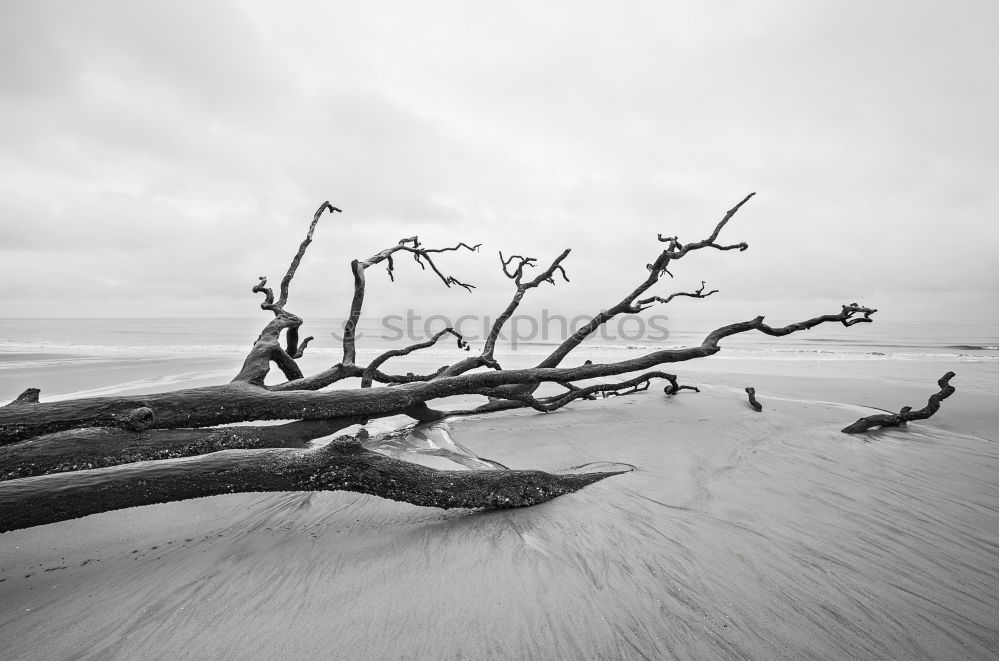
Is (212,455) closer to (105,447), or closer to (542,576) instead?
(105,447)

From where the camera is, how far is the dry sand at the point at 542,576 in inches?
79.7

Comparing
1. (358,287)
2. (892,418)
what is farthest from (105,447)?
(892,418)

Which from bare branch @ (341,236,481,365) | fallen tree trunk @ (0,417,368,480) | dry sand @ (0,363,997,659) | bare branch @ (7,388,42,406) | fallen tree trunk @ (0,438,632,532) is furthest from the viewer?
bare branch @ (341,236,481,365)

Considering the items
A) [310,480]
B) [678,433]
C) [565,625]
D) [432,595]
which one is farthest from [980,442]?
[310,480]

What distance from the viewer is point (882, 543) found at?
3.08 m

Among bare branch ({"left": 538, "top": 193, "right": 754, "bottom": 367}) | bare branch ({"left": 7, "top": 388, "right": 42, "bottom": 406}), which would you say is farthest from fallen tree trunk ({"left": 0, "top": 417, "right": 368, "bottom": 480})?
bare branch ({"left": 538, "top": 193, "right": 754, "bottom": 367})

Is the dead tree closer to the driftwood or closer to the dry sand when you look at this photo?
the dry sand

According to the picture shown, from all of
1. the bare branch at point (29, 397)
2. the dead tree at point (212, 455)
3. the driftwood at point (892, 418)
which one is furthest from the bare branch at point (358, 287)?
the driftwood at point (892, 418)

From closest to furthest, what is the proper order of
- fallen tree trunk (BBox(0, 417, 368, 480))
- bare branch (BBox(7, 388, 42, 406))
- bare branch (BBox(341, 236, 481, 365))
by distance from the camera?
fallen tree trunk (BBox(0, 417, 368, 480)) < bare branch (BBox(7, 388, 42, 406)) < bare branch (BBox(341, 236, 481, 365))

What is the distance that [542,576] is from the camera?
247 centimetres

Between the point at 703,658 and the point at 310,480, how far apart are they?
94.1 inches

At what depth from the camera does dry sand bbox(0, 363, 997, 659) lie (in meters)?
2.02

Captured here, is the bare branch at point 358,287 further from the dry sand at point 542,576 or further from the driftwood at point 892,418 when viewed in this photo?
the driftwood at point 892,418

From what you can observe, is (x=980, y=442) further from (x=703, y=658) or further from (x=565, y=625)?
(x=565, y=625)
